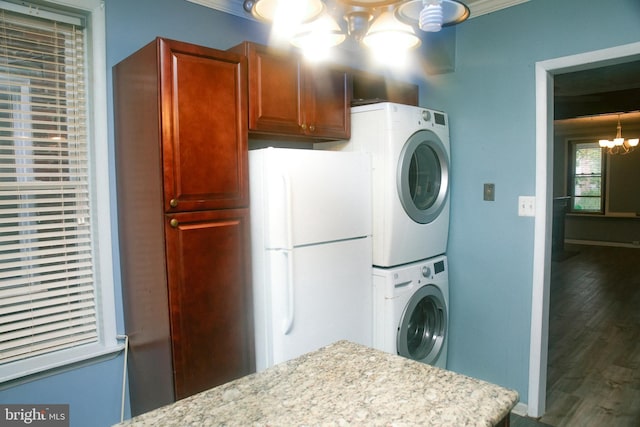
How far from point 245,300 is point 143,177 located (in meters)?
0.73

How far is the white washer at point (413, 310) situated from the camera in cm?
247

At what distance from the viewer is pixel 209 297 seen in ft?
6.29

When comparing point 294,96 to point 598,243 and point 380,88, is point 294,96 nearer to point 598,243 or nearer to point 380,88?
point 380,88

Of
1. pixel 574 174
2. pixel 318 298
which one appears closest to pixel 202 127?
pixel 318 298

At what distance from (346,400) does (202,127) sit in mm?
1311

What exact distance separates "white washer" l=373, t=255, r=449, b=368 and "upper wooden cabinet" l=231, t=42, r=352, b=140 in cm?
90

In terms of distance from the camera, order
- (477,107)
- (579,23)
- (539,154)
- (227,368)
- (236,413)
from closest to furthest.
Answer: (236,413), (227,368), (579,23), (539,154), (477,107)

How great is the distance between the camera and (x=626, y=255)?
7949 mm

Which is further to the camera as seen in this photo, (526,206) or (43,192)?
(526,206)

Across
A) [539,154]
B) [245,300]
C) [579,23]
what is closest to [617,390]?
[539,154]

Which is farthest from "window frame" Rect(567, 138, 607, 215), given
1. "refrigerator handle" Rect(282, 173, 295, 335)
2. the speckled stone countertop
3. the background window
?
the speckled stone countertop

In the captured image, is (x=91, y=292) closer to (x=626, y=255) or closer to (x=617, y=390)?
(x=617, y=390)

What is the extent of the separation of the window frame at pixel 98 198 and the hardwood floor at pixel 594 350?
2.50 metres

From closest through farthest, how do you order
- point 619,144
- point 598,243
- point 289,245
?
point 289,245 < point 619,144 < point 598,243
